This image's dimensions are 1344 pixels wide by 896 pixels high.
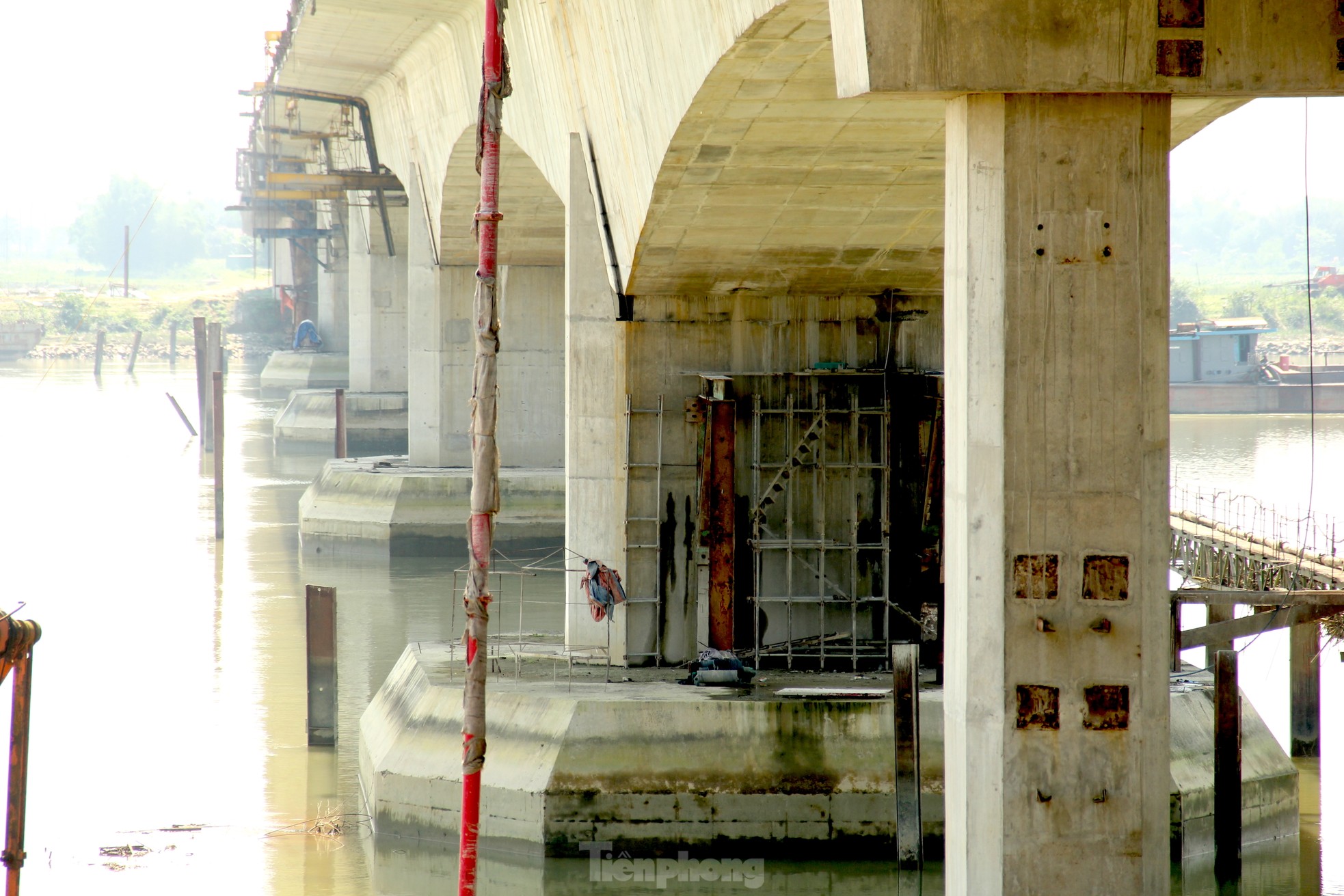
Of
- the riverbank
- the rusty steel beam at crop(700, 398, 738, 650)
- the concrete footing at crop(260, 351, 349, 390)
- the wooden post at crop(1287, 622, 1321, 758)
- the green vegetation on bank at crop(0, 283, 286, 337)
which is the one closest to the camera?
the rusty steel beam at crop(700, 398, 738, 650)

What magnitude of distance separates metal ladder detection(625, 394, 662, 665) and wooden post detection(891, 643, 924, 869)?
342cm

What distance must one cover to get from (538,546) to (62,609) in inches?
296

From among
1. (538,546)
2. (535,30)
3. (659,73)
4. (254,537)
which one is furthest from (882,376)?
(254,537)

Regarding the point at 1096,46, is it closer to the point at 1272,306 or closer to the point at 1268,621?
the point at 1268,621

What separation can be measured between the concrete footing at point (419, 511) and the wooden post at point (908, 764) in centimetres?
1427

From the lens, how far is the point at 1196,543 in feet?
66.4

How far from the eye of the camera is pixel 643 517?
15789 mm

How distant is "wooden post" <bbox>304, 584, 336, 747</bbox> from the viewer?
1630 cm

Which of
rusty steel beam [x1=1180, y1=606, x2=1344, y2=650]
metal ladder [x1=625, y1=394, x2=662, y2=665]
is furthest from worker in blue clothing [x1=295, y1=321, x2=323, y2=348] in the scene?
rusty steel beam [x1=1180, y1=606, x2=1344, y2=650]

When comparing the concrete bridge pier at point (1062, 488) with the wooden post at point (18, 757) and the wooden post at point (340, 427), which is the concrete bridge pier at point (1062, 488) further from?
the wooden post at point (340, 427)

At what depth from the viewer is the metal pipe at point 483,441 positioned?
8.05m

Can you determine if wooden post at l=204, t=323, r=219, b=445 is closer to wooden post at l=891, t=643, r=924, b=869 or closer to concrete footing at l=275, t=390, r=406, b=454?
concrete footing at l=275, t=390, r=406, b=454

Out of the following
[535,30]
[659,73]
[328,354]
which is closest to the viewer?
[659,73]

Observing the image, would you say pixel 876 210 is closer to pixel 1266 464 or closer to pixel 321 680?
pixel 321 680
